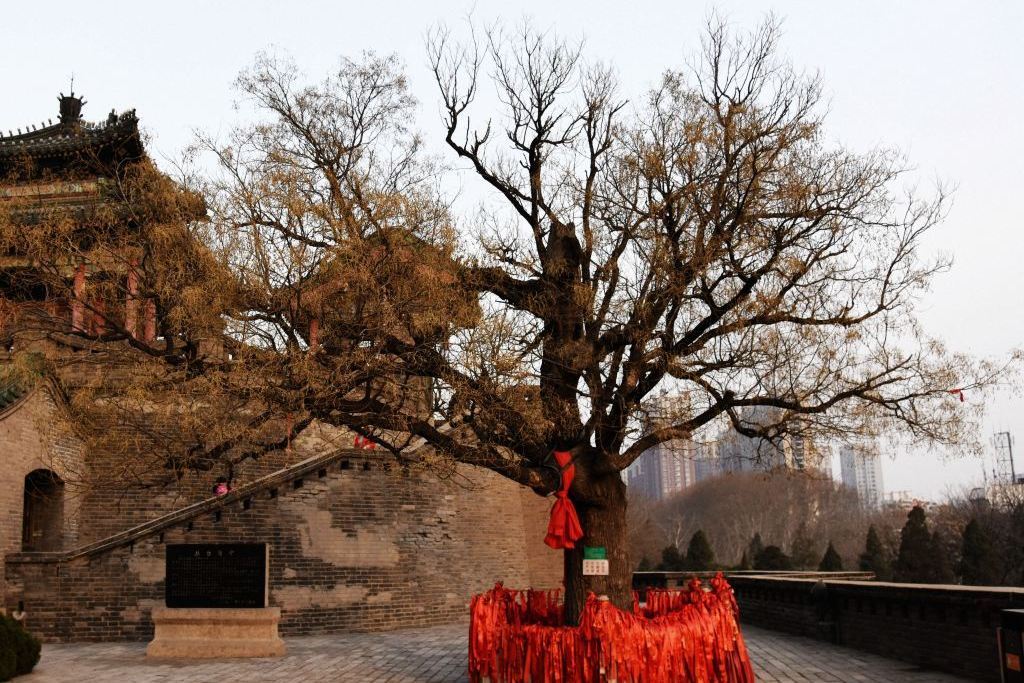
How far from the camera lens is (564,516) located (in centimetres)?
1088

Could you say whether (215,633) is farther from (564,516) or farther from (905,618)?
(905,618)

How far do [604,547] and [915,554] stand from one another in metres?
20.2

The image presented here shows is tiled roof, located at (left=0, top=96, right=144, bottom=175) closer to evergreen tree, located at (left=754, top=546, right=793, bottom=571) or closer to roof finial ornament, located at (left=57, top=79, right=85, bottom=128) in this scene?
roof finial ornament, located at (left=57, top=79, right=85, bottom=128)

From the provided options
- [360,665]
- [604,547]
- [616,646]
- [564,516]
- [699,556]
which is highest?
[564,516]

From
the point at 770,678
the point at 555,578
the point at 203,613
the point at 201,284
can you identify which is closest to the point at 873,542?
the point at 555,578

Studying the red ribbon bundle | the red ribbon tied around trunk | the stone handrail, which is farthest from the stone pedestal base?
the red ribbon tied around trunk

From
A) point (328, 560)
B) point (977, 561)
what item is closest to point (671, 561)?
point (977, 561)

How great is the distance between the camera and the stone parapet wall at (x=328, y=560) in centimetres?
1620

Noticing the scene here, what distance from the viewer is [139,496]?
20719mm

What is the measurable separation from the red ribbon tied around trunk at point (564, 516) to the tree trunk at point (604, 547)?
383 mm

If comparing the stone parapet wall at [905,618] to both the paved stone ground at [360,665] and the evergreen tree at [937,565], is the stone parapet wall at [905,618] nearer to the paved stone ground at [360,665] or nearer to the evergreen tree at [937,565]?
the paved stone ground at [360,665]

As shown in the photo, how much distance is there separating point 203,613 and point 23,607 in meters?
4.01

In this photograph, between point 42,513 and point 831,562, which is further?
point 831,562

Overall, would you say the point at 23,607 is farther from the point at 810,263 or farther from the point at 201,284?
the point at 810,263
